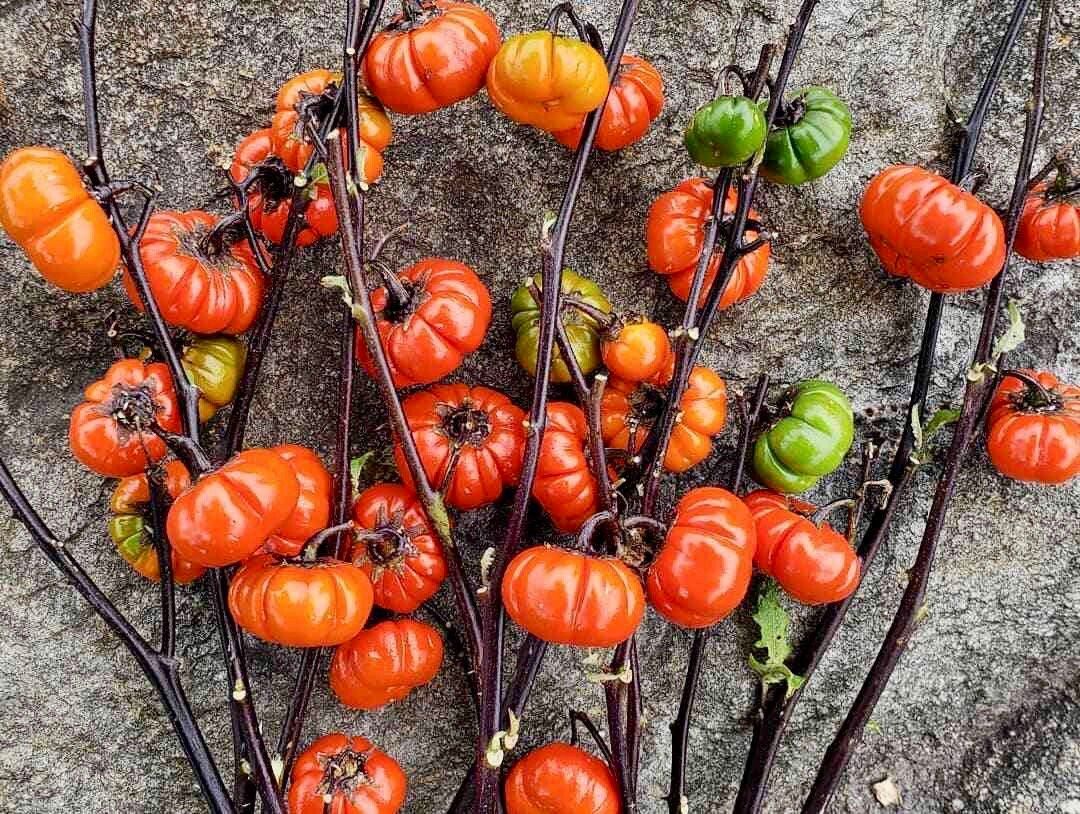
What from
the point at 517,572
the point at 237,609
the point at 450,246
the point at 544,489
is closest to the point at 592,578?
the point at 517,572

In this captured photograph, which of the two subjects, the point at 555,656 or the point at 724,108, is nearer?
the point at 724,108

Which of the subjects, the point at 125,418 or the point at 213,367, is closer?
the point at 125,418

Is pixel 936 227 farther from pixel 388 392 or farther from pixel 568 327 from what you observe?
pixel 388 392

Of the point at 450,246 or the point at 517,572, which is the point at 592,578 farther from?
the point at 450,246

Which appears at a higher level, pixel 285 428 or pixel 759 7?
pixel 759 7

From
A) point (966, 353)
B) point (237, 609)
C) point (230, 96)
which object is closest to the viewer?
point (237, 609)

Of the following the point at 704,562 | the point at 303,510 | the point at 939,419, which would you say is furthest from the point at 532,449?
the point at 939,419

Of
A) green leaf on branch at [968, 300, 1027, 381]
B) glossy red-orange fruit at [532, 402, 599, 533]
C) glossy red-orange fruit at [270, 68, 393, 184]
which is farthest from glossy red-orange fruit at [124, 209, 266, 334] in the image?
green leaf on branch at [968, 300, 1027, 381]
